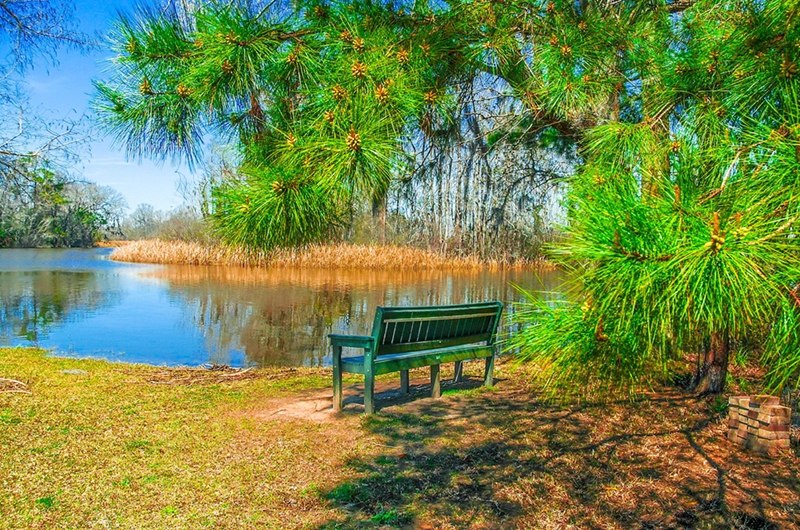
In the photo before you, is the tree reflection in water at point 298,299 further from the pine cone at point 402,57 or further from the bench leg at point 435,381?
the pine cone at point 402,57

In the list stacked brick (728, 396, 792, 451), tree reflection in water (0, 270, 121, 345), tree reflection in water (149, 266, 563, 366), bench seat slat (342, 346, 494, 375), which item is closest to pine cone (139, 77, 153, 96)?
bench seat slat (342, 346, 494, 375)

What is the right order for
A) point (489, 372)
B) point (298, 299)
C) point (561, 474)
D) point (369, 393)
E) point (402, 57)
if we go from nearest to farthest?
1. point (402, 57)
2. point (561, 474)
3. point (369, 393)
4. point (489, 372)
5. point (298, 299)

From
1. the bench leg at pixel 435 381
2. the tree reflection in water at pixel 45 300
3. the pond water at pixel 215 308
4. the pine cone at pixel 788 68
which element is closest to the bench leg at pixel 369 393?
the bench leg at pixel 435 381

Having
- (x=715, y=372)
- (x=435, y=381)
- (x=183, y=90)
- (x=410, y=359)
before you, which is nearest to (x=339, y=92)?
(x=183, y=90)

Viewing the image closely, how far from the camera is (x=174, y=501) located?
3.08 metres

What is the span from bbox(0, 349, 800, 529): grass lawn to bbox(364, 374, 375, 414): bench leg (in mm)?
103

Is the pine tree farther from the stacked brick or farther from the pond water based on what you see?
the pond water

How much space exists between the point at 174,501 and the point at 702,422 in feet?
10.9

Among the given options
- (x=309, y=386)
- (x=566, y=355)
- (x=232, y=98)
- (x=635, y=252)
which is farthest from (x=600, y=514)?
(x=309, y=386)

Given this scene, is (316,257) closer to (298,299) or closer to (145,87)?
(298,299)

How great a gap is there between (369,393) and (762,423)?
8.16ft

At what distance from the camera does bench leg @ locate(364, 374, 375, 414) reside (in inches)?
177

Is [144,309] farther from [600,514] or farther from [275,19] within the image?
[600,514]

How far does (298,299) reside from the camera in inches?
574
